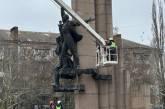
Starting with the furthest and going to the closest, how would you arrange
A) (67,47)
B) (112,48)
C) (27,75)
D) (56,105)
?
(27,75) → (56,105) → (67,47) → (112,48)

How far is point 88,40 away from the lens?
2216 cm

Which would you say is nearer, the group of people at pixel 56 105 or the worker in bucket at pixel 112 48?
the worker in bucket at pixel 112 48

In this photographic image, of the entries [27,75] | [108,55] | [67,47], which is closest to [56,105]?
[67,47]

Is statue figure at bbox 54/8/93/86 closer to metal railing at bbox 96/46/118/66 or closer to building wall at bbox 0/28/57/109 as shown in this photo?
metal railing at bbox 96/46/118/66

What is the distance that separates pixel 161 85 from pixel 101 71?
21.0 meters

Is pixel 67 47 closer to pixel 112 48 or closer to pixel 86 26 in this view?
pixel 86 26

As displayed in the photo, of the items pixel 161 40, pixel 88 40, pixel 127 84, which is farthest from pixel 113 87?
pixel 161 40

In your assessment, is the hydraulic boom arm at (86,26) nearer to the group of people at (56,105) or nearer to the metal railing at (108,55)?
the metal railing at (108,55)

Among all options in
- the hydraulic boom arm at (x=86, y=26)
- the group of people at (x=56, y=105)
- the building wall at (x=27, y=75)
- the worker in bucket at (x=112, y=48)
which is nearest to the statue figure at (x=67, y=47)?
the hydraulic boom arm at (x=86, y=26)

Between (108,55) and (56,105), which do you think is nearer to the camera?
(108,55)

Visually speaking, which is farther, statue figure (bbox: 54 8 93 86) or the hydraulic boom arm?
statue figure (bbox: 54 8 93 86)

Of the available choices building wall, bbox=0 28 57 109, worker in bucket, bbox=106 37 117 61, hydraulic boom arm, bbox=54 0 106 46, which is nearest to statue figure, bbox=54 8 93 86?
hydraulic boom arm, bbox=54 0 106 46

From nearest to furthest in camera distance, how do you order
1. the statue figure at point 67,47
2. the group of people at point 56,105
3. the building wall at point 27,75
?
the statue figure at point 67,47
the group of people at point 56,105
the building wall at point 27,75

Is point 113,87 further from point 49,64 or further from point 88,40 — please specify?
point 49,64
